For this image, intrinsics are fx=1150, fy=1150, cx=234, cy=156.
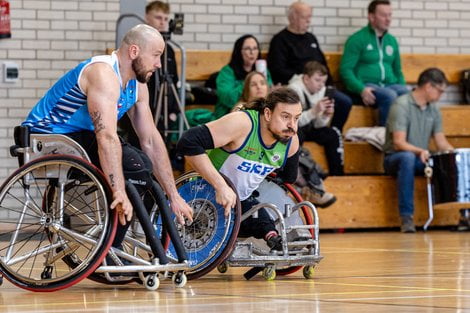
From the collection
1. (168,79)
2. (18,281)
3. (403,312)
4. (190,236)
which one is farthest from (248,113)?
(168,79)

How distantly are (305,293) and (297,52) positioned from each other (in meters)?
5.23

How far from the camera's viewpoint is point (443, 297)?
3951 mm

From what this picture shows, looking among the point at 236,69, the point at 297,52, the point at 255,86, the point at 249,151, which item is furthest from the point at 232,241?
the point at 297,52

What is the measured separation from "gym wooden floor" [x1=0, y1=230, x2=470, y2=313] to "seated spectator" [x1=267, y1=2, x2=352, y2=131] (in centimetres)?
326

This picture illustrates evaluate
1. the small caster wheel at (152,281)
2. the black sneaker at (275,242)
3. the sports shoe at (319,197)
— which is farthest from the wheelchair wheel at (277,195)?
the sports shoe at (319,197)

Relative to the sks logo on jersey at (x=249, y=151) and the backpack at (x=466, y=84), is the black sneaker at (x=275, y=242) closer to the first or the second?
the sks logo on jersey at (x=249, y=151)

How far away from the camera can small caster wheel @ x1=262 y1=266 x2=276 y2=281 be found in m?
4.77

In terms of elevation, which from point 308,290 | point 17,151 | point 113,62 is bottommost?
point 308,290

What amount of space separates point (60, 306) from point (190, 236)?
1043 mm

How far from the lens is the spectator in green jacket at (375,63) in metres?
9.44

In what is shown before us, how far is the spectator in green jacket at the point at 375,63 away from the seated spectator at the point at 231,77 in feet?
3.50

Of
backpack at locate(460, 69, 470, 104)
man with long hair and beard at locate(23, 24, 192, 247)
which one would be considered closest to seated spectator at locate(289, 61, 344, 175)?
backpack at locate(460, 69, 470, 104)

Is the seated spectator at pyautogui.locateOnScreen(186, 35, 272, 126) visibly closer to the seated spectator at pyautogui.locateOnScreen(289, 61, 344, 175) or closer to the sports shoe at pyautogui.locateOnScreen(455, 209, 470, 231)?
the seated spectator at pyautogui.locateOnScreen(289, 61, 344, 175)

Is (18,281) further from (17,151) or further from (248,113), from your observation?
(248,113)
